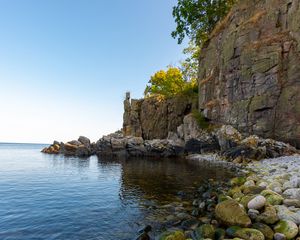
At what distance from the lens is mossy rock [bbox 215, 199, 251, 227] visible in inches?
296

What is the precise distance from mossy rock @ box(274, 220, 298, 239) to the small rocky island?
0.11 feet

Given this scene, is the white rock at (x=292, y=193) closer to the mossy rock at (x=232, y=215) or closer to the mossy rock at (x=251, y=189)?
the mossy rock at (x=251, y=189)

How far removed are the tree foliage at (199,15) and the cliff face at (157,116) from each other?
520 inches

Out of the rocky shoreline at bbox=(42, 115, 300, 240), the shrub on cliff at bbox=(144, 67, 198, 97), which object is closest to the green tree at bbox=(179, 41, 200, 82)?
the shrub on cliff at bbox=(144, 67, 198, 97)

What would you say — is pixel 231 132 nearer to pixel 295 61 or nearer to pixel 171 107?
pixel 295 61

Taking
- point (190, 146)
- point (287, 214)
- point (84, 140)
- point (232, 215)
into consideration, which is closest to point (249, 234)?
point (232, 215)

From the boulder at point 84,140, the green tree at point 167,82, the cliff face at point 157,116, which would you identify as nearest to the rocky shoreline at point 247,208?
the cliff face at point 157,116

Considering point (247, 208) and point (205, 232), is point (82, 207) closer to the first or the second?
point (205, 232)

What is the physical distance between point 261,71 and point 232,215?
83.1 ft

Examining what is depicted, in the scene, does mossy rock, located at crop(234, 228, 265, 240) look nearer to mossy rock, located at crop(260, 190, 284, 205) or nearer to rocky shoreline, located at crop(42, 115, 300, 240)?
rocky shoreline, located at crop(42, 115, 300, 240)

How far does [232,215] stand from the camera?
7.82 m

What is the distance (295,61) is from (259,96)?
537cm

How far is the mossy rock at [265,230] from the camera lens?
676 centimetres

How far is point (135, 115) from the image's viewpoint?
5438 centimetres
